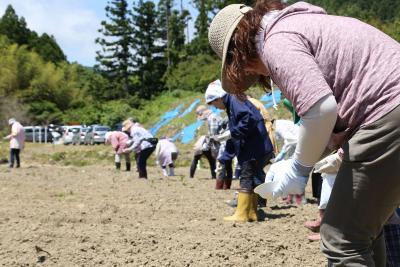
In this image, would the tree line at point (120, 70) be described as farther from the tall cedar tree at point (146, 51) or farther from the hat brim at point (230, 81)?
the hat brim at point (230, 81)

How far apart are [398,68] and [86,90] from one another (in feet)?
199

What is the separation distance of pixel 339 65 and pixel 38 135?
38.9 m

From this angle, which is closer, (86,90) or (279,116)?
(279,116)

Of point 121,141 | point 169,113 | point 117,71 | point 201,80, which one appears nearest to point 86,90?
point 117,71

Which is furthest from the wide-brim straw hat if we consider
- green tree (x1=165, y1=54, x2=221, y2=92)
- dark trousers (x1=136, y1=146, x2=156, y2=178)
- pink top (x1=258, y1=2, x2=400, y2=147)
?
green tree (x1=165, y1=54, x2=221, y2=92)

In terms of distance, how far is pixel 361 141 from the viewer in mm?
2010

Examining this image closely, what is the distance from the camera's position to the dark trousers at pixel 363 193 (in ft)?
6.45

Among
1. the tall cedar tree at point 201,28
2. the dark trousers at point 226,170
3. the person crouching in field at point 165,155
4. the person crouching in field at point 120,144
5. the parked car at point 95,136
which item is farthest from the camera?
the tall cedar tree at point 201,28

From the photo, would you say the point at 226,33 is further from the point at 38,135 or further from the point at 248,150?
the point at 38,135

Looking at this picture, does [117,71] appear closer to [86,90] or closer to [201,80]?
[86,90]

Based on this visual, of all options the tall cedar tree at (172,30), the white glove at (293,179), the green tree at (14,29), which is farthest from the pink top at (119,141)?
the green tree at (14,29)

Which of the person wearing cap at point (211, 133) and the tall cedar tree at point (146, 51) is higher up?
the tall cedar tree at point (146, 51)

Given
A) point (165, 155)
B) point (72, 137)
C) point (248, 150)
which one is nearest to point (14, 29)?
point (72, 137)

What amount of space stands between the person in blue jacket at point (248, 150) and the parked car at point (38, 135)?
34086 mm
